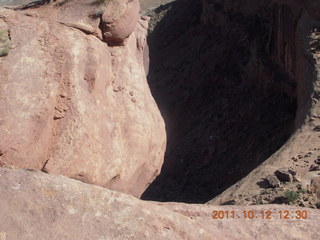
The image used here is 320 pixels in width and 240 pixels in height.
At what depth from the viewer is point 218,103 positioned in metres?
24.8

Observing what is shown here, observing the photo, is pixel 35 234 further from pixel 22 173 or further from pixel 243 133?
pixel 243 133

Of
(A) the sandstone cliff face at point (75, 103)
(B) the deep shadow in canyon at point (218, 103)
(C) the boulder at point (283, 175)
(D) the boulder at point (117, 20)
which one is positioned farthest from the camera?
(B) the deep shadow in canyon at point (218, 103)

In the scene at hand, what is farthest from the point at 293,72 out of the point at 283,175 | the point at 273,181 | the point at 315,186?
the point at 315,186

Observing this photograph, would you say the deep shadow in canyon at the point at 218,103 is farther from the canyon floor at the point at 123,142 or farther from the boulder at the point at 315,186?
the boulder at the point at 315,186

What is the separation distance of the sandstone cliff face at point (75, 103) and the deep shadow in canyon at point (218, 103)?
9.32 metres

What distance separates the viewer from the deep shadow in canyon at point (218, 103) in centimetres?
1964

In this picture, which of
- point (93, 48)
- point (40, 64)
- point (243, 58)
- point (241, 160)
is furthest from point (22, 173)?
point (243, 58)

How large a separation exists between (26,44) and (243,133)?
14626mm

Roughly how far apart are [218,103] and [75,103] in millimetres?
17468

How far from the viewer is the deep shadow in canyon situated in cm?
1964

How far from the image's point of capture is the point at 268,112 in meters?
21.3
